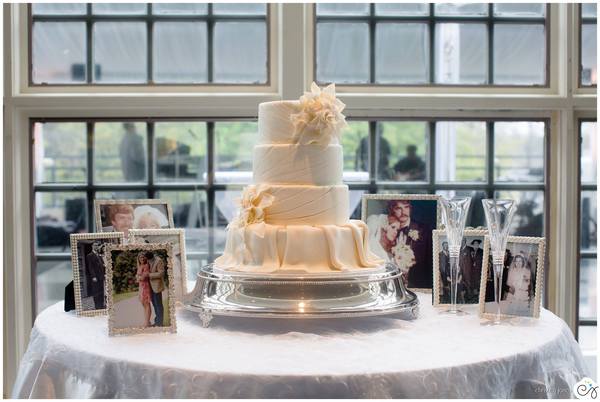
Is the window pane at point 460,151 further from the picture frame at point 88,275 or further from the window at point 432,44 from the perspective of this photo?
the picture frame at point 88,275

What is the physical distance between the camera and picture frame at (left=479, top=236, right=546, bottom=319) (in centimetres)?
194

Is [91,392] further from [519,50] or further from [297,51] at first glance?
[519,50]

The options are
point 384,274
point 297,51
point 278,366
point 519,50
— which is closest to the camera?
point 278,366

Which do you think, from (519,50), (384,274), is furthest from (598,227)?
(384,274)

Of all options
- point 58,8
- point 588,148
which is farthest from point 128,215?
point 588,148

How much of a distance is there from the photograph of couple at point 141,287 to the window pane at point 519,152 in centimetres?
A: 176

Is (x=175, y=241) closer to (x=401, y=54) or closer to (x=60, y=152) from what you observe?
(x=60, y=152)

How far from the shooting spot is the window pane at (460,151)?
3018 millimetres

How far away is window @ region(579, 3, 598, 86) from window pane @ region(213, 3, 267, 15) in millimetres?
1422

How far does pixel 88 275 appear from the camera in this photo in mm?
2047

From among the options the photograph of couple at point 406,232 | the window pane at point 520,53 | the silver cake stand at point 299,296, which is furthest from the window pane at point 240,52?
the silver cake stand at point 299,296

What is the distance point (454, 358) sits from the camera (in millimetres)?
1545

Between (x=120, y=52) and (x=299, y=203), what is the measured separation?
1424 millimetres

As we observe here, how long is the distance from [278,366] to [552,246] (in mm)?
1900
